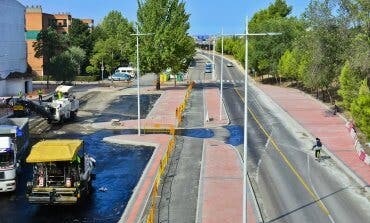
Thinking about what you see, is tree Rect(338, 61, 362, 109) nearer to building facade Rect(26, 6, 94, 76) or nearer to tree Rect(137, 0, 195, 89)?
tree Rect(137, 0, 195, 89)

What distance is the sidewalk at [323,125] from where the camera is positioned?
3369 centimetres

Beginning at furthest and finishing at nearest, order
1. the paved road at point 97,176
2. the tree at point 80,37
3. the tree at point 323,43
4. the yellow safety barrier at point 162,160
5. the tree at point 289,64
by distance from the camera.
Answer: the tree at point 80,37, the tree at point 289,64, the tree at point 323,43, the paved road at point 97,176, the yellow safety barrier at point 162,160

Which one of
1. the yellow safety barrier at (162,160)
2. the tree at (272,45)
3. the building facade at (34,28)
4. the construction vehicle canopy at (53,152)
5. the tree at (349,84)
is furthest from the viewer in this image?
Result: the building facade at (34,28)

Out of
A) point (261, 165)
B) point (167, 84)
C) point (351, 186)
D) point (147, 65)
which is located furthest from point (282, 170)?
point (167, 84)

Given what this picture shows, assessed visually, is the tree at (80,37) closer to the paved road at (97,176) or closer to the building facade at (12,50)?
the building facade at (12,50)

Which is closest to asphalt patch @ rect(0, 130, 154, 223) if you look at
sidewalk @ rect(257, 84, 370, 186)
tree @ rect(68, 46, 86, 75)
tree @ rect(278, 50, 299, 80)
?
sidewalk @ rect(257, 84, 370, 186)

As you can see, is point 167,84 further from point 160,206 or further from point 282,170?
point 160,206

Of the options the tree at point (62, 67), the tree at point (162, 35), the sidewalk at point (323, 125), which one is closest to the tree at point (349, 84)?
the sidewalk at point (323, 125)

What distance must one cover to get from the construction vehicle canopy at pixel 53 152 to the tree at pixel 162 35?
156ft

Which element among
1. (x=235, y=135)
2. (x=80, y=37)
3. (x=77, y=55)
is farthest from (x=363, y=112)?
(x=80, y=37)

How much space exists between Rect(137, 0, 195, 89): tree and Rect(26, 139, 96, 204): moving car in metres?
47.9

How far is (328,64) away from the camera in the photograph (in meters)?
54.2

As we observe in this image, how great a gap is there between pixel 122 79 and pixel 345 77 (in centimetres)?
5367

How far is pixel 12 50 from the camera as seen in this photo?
7250cm
